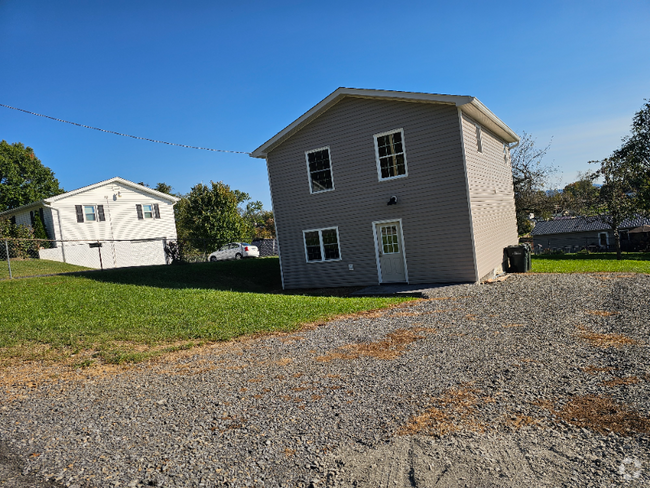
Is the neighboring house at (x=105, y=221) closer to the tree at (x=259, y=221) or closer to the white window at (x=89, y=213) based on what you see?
the white window at (x=89, y=213)

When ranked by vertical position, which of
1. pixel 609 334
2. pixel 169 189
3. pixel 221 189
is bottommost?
pixel 609 334

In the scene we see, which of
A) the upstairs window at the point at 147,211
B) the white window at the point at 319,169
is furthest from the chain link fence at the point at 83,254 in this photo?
the white window at the point at 319,169

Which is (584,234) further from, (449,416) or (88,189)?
(449,416)

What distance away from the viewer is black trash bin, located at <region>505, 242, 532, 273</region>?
50.8 feet

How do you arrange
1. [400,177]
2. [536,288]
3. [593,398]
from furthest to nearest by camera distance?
1. [400,177]
2. [536,288]
3. [593,398]

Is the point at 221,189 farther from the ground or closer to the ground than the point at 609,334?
farther from the ground

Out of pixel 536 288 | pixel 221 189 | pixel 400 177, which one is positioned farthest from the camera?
pixel 221 189

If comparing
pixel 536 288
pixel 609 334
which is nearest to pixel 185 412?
pixel 609 334

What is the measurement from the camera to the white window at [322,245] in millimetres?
15039

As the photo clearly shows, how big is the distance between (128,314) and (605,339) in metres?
9.14

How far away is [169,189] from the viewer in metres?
56.5

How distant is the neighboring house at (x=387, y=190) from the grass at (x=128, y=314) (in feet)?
6.75

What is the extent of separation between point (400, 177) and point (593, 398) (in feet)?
33.1

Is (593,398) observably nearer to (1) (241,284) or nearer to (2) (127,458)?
(2) (127,458)
